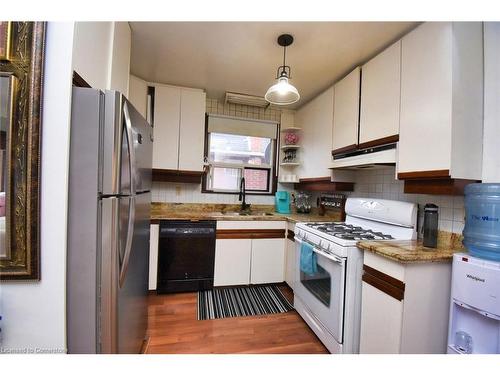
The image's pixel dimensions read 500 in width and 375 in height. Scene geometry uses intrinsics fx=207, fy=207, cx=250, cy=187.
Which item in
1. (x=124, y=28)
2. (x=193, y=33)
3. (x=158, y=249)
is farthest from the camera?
(x=158, y=249)

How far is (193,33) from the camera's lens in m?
1.58

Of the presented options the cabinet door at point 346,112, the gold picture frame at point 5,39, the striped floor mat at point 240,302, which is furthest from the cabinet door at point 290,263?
the gold picture frame at point 5,39

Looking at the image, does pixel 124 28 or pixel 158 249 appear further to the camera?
pixel 158 249

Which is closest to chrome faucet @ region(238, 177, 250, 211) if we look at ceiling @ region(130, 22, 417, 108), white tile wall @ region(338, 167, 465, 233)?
ceiling @ region(130, 22, 417, 108)

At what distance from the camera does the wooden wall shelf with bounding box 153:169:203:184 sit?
2467 mm

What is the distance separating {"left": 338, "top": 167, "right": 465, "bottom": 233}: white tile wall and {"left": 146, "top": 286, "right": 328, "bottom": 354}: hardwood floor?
128 centimetres

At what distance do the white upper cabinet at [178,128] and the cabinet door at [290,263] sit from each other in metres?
1.41

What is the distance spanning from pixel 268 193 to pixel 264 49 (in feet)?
6.06

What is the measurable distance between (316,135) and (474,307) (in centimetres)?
191

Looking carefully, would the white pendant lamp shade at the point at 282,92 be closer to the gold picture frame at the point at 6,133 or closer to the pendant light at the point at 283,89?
the pendant light at the point at 283,89

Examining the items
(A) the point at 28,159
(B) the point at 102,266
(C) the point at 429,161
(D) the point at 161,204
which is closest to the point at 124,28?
(A) the point at 28,159

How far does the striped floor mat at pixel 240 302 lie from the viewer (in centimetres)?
196

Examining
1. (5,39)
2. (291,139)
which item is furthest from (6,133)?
(291,139)
